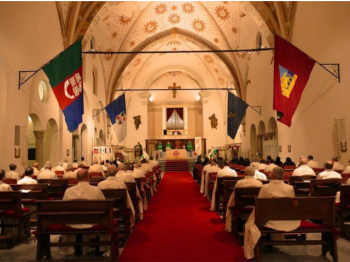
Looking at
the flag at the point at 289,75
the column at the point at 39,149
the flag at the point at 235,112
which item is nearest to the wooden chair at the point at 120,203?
the flag at the point at 289,75

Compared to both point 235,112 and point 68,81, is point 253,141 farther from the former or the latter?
point 68,81

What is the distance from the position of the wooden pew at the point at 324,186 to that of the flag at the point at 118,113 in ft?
42.6

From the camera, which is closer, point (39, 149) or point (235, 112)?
point (39, 149)

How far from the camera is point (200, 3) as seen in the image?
1969cm

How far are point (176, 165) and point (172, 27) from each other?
401 inches

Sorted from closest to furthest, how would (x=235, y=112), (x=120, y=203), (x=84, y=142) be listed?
(x=120, y=203) → (x=235, y=112) → (x=84, y=142)

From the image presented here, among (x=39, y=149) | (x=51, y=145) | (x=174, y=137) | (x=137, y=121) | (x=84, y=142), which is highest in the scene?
(x=137, y=121)

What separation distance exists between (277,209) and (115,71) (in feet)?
67.6

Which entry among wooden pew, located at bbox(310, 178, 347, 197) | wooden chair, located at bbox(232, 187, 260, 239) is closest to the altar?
wooden pew, located at bbox(310, 178, 347, 197)

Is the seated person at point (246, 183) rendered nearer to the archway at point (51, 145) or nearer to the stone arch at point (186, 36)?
the archway at point (51, 145)

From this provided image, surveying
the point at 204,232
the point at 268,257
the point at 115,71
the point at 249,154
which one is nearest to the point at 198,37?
the point at 115,71

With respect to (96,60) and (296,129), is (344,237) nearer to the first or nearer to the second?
(296,129)

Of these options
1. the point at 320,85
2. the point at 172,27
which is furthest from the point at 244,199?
the point at 172,27

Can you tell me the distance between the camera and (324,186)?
6.34 metres
